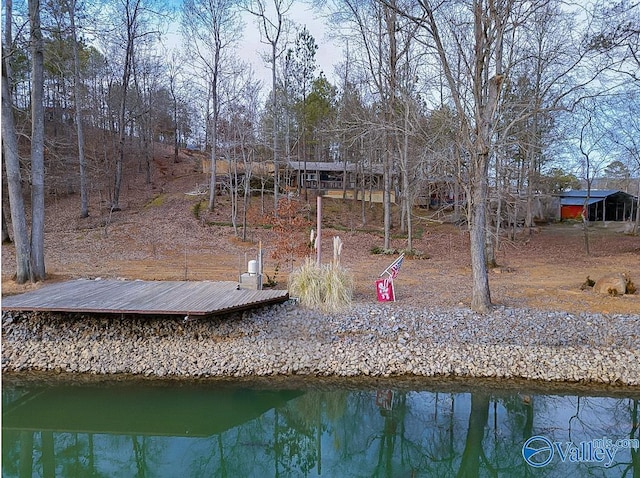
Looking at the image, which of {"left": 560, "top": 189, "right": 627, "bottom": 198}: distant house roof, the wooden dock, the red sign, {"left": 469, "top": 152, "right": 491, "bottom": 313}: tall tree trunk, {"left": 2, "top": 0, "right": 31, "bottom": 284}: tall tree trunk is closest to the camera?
the wooden dock

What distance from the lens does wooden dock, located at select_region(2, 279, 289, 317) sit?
6.23m

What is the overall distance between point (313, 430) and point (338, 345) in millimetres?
1279

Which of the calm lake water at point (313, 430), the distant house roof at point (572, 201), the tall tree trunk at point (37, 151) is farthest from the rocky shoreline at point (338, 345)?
the distant house roof at point (572, 201)

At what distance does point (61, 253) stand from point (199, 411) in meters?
9.05

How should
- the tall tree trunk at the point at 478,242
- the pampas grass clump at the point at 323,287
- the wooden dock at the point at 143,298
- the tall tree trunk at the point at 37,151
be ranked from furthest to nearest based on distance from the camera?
the tall tree trunk at the point at 37,151 → the pampas grass clump at the point at 323,287 → the tall tree trunk at the point at 478,242 → the wooden dock at the point at 143,298

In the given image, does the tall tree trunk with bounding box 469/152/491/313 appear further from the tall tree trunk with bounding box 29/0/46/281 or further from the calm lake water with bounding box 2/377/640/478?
the tall tree trunk with bounding box 29/0/46/281

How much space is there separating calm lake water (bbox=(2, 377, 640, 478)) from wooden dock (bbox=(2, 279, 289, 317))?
1.05m

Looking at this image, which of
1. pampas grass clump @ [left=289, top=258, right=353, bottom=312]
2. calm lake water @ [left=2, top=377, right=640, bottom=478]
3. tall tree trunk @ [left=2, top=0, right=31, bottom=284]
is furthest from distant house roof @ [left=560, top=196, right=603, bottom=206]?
tall tree trunk @ [left=2, top=0, right=31, bottom=284]

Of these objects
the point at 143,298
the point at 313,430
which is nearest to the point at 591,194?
the point at 313,430

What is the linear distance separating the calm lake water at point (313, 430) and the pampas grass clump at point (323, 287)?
1.49m

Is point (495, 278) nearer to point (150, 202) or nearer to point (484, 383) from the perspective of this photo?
point (484, 383)

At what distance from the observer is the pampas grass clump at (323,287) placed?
24.1ft

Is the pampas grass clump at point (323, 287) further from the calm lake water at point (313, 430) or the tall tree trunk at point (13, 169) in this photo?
the tall tree trunk at point (13, 169)

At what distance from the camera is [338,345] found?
6.55 m
